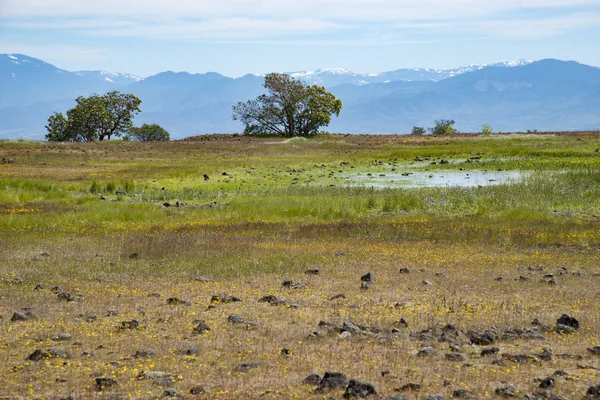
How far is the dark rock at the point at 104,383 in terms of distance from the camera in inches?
409

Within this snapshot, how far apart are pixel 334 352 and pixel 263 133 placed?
10295cm

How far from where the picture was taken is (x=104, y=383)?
34.3 feet

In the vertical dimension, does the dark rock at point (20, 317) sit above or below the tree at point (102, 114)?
below

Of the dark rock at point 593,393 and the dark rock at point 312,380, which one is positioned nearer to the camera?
the dark rock at point 593,393

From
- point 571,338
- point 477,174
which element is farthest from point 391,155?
point 571,338

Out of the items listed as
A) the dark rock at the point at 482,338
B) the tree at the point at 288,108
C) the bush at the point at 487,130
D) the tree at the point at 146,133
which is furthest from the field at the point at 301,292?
the tree at the point at 146,133

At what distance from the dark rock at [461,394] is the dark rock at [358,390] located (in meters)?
1.12

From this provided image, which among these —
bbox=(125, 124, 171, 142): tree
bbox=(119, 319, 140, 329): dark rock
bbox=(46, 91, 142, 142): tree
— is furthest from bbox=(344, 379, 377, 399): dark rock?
bbox=(125, 124, 171, 142): tree

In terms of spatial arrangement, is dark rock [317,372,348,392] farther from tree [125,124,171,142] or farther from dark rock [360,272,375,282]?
tree [125,124,171,142]

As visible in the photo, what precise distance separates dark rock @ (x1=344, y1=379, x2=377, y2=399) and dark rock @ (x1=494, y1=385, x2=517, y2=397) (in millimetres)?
1749

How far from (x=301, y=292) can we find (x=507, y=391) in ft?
25.3

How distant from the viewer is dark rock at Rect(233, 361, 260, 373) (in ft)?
36.9

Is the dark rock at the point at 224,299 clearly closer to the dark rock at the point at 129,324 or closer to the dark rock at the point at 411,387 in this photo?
the dark rock at the point at 129,324

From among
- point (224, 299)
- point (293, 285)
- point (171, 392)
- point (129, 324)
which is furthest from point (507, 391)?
point (293, 285)
